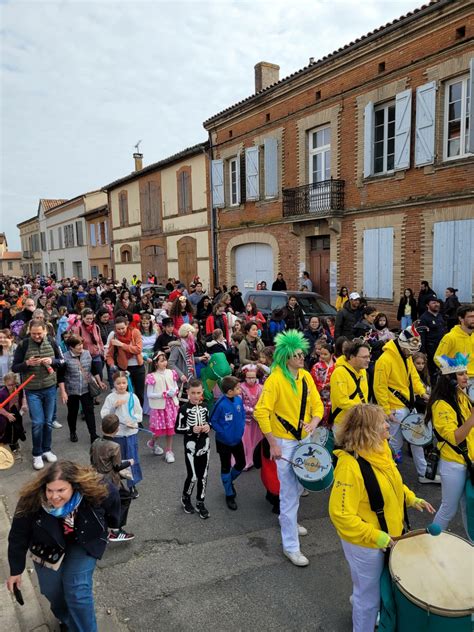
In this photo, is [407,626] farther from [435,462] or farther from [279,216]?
[279,216]

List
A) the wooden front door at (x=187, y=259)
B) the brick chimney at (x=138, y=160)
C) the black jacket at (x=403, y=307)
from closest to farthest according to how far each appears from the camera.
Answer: the black jacket at (x=403, y=307)
the wooden front door at (x=187, y=259)
the brick chimney at (x=138, y=160)

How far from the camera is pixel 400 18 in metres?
13.0

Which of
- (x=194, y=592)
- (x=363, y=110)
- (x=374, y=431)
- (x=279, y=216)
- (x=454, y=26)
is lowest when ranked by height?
(x=194, y=592)

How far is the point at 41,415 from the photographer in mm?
6020

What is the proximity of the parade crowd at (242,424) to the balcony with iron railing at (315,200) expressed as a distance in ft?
23.0

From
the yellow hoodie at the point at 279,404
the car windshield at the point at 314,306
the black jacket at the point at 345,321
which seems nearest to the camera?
the yellow hoodie at the point at 279,404

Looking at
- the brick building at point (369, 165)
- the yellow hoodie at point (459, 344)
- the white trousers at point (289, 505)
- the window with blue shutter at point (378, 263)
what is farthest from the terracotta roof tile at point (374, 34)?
the white trousers at point (289, 505)

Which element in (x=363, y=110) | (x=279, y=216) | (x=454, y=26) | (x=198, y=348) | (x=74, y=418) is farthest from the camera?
(x=279, y=216)

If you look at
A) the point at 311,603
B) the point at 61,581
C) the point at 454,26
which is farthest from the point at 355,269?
the point at 61,581

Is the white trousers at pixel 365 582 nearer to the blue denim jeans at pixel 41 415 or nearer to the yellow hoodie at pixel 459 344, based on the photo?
the yellow hoodie at pixel 459 344

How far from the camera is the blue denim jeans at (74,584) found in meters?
2.83

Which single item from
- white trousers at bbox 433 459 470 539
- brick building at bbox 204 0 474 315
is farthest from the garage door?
white trousers at bbox 433 459 470 539

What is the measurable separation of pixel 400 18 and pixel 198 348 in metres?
11.1

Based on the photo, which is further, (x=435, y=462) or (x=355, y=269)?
(x=355, y=269)
